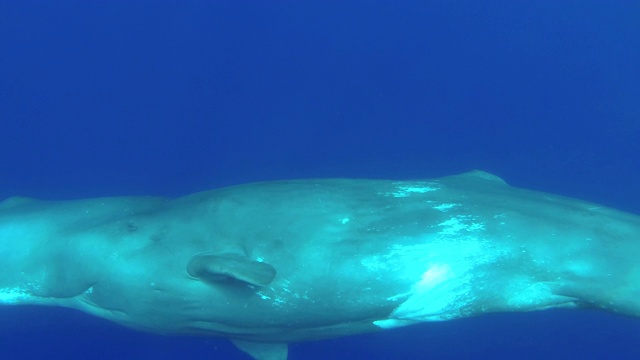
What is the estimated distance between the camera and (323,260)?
240 inches

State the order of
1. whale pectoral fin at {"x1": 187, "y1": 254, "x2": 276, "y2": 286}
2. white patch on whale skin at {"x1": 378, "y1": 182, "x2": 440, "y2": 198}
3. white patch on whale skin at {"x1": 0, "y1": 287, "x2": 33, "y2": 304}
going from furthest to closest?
1. white patch on whale skin at {"x1": 378, "y1": 182, "x2": 440, "y2": 198}
2. white patch on whale skin at {"x1": 0, "y1": 287, "x2": 33, "y2": 304}
3. whale pectoral fin at {"x1": 187, "y1": 254, "x2": 276, "y2": 286}

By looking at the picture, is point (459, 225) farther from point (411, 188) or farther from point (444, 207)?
point (411, 188)

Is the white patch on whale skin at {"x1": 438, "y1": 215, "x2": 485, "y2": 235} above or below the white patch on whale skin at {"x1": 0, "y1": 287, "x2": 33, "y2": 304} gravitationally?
above

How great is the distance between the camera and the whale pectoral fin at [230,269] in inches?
227

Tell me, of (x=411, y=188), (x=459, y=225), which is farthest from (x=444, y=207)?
(x=411, y=188)

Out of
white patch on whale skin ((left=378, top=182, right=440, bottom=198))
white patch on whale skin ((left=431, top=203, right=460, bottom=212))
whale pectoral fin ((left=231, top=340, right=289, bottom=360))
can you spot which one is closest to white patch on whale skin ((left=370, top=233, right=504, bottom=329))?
white patch on whale skin ((left=431, top=203, right=460, bottom=212))

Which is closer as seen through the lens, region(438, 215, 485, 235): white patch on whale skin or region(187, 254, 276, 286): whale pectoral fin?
region(187, 254, 276, 286): whale pectoral fin

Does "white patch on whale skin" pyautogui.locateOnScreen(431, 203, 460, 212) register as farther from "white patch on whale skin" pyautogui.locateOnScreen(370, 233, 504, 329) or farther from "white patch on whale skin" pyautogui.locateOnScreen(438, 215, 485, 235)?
"white patch on whale skin" pyautogui.locateOnScreen(370, 233, 504, 329)

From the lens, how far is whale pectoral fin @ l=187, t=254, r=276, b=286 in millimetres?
5762

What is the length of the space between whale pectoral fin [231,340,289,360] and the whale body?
678 mm

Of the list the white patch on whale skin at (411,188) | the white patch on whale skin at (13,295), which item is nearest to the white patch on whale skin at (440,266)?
the white patch on whale skin at (411,188)

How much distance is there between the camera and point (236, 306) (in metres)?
6.28

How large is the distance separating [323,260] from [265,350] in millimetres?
2168

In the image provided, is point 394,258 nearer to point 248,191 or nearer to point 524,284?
point 524,284
